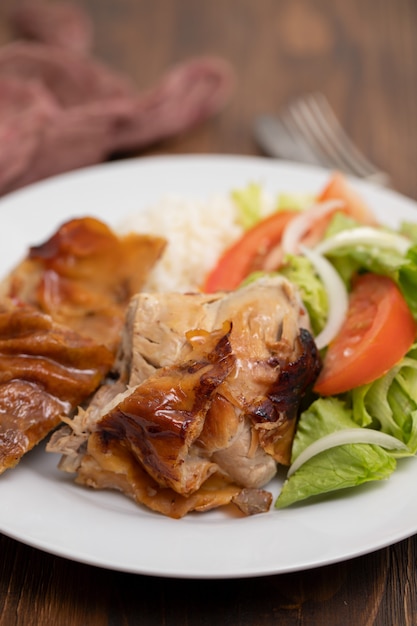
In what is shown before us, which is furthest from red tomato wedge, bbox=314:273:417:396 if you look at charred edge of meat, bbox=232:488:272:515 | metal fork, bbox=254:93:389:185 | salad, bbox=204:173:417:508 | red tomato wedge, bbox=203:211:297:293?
metal fork, bbox=254:93:389:185

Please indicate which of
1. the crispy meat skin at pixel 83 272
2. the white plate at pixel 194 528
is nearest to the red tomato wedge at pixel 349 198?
→ the crispy meat skin at pixel 83 272

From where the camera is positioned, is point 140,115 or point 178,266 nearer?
point 178,266

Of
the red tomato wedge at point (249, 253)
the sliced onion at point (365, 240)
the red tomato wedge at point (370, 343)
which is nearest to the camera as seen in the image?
the red tomato wedge at point (370, 343)

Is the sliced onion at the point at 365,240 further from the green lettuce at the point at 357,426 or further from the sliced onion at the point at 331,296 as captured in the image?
the green lettuce at the point at 357,426

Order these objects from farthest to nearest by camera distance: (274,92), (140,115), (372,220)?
1. (274,92)
2. (140,115)
3. (372,220)

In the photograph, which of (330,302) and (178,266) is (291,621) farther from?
(178,266)

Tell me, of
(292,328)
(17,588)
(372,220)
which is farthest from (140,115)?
(17,588)

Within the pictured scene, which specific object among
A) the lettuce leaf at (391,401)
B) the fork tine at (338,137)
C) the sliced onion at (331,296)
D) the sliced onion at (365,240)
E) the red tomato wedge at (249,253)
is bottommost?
the fork tine at (338,137)
